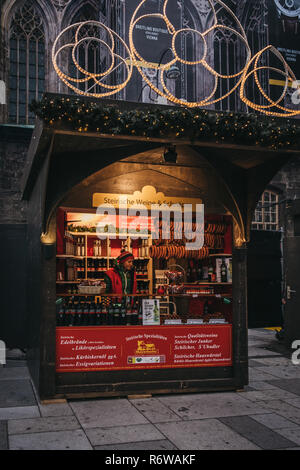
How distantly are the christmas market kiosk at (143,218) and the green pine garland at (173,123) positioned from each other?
2cm

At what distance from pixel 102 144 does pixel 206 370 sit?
4150 millimetres

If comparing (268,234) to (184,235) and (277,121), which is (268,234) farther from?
(277,121)

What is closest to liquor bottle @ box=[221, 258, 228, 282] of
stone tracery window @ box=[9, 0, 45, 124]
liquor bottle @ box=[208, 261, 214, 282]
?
liquor bottle @ box=[208, 261, 214, 282]

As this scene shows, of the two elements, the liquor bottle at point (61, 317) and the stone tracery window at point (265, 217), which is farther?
the stone tracery window at point (265, 217)

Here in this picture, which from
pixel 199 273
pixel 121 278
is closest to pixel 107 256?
pixel 199 273

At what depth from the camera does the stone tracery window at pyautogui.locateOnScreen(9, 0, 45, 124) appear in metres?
18.2

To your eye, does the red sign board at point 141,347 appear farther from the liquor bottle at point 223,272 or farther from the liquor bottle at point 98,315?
the liquor bottle at point 223,272

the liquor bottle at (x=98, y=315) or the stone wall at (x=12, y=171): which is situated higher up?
the stone wall at (x=12, y=171)

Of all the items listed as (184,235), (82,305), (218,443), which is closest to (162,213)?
(184,235)

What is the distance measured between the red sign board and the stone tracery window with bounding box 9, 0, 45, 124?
1231 centimetres

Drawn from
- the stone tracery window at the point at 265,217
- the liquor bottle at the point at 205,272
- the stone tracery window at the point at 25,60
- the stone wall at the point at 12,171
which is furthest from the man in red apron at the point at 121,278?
the stone tracery window at the point at 265,217

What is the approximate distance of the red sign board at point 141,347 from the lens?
7.69 m

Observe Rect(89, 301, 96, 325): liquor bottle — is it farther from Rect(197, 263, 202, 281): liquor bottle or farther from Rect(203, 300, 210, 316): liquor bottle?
Rect(197, 263, 202, 281): liquor bottle

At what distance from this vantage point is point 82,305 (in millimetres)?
7992
